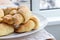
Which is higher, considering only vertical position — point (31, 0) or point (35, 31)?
point (31, 0)

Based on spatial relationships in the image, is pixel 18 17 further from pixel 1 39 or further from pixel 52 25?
pixel 52 25

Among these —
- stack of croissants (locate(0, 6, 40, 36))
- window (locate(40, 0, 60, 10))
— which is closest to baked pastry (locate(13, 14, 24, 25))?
stack of croissants (locate(0, 6, 40, 36))

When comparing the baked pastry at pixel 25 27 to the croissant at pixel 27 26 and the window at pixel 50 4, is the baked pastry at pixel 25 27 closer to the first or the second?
the croissant at pixel 27 26

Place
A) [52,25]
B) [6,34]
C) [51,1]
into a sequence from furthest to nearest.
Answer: [51,1] → [52,25] → [6,34]

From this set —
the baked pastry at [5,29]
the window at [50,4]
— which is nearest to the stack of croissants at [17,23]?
the baked pastry at [5,29]

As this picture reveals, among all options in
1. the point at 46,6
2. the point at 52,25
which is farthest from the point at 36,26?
the point at 46,6

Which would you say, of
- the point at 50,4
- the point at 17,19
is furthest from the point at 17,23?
the point at 50,4

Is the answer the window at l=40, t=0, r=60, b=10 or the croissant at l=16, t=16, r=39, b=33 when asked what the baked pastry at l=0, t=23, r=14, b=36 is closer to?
the croissant at l=16, t=16, r=39, b=33

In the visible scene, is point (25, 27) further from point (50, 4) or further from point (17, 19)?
point (50, 4)
